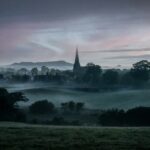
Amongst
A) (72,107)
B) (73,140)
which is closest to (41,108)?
(72,107)

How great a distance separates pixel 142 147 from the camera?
2008 cm

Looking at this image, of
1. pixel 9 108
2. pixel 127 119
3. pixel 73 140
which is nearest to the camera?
pixel 73 140

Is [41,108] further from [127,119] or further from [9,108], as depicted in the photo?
[127,119]

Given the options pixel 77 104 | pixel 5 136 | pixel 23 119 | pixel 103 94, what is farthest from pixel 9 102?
pixel 103 94

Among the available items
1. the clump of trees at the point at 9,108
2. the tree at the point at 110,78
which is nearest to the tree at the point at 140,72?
the tree at the point at 110,78

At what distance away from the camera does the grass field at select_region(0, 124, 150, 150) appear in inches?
784

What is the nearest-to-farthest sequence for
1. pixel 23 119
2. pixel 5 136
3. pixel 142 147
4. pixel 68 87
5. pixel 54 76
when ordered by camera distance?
1. pixel 142 147
2. pixel 5 136
3. pixel 23 119
4. pixel 68 87
5. pixel 54 76

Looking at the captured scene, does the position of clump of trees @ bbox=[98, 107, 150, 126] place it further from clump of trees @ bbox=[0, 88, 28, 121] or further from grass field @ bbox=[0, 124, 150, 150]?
grass field @ bbox=[0, 124, 150, 150]

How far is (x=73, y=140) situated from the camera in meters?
21.7

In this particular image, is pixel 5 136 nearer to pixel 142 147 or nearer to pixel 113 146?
pixel 113 146

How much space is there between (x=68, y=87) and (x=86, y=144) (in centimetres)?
13801

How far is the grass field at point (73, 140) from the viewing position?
1991 centimetres

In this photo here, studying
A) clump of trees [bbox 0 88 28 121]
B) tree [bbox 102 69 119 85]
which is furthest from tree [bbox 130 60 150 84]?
clump of trees [bbox 0 88 28 121]

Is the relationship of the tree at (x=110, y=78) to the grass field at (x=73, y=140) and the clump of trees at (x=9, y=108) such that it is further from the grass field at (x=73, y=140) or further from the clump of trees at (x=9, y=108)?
the grass field at (x=73, y=140)
